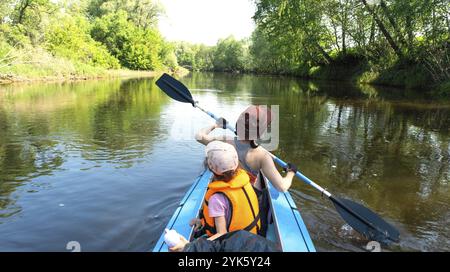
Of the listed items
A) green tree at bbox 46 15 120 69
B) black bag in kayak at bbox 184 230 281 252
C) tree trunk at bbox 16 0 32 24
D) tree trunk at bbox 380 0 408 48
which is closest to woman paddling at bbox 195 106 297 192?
black bag in kayak at bbox 184 230 281 252

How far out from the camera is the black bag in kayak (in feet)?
8.04

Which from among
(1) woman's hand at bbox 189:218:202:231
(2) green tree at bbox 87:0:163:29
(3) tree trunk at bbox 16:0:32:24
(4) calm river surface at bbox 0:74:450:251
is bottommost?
(4) calm river surface at bbox 0:74:450:251

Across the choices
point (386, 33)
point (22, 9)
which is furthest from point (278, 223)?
point (22, 9)

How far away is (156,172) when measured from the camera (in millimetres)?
6398

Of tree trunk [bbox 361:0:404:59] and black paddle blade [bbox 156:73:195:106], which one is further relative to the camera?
tree trunk [bbox 361:0:404:59]

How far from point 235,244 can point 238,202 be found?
303mm

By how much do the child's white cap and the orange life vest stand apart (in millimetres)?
100

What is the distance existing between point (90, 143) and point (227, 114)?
5519 mm

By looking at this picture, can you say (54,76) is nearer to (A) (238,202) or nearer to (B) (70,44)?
(B) (70,44)

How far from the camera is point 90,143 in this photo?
26.6 ft

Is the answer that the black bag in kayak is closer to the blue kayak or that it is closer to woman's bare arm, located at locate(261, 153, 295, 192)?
the blue kayak

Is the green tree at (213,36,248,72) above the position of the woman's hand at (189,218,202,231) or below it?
above

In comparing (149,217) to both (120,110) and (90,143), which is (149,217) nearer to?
(90,143)

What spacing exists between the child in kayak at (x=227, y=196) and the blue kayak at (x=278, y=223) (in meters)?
0.55
